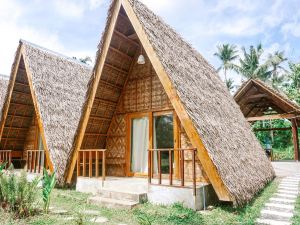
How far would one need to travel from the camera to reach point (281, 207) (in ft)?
17.7

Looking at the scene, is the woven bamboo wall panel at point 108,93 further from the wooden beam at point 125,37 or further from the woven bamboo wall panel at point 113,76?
the wooden beam at point 125,37

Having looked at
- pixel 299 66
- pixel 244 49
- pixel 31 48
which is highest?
pixel 244 49

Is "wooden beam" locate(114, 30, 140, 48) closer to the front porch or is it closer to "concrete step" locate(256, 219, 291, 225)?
the front porch

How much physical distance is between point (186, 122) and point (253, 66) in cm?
2757

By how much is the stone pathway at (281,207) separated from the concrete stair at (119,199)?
2.20 metres

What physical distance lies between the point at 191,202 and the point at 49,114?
556 cm

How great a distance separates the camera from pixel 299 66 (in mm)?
25219

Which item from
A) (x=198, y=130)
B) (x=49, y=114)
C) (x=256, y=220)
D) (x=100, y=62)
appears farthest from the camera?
(x=49, y=114)

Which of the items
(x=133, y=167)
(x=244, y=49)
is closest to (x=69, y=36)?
(x=133, y=167)

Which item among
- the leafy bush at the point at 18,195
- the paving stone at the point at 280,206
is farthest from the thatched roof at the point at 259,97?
the leafy bush at the point at 18,195

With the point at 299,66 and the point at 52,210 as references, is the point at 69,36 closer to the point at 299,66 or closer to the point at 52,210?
the point at 52,210

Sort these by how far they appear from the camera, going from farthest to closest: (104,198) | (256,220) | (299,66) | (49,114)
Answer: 1. (299,66)
2. (49,114)
3. (104,198)
4. (256,220)

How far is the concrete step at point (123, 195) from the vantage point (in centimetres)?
558

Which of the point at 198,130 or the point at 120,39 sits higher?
the point at 120,39
